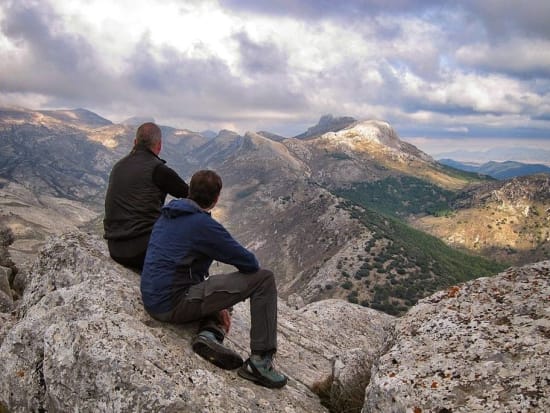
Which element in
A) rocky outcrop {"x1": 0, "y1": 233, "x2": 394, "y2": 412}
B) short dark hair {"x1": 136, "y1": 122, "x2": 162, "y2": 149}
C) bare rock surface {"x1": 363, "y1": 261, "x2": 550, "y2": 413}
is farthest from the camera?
short dark hair {"x1": 136, "y1": 122, "x2": 162, "y2": 149}

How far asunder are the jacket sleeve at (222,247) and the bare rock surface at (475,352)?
10.8ft

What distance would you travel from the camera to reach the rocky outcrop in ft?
24.1

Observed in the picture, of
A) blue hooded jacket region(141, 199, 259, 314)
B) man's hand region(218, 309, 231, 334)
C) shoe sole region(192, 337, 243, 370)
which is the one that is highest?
blue hooded jacket region(141, 199, 259, 314)

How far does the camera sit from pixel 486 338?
7.21m

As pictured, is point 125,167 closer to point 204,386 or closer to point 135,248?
point 135,248

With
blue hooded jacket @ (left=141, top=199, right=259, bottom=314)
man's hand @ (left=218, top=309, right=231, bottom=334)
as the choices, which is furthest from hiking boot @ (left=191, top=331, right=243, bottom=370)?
blue hooded jacket @ (left=141, top=199, right=259, bottom=314)

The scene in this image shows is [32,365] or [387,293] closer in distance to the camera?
[32,365]

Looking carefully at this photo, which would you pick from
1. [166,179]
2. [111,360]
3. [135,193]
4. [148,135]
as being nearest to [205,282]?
[111,360]

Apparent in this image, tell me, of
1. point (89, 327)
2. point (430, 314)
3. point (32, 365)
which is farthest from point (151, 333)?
point (430, 314)

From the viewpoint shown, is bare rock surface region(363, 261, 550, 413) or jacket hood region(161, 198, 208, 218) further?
jacket hood region(161, 198, 208, 218)

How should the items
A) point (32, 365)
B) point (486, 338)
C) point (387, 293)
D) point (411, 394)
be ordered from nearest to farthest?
1. point (411, 394)
2. point (486, 338)
3. point (32, 365)
4. point (387, 293)

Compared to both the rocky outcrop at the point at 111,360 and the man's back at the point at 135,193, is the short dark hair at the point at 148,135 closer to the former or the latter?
the man's back at the point at 135,193

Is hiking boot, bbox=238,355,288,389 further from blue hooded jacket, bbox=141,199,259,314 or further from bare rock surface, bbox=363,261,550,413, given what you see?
bare rock surface, bbox=363,261,550,413

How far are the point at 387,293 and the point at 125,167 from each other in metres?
140
